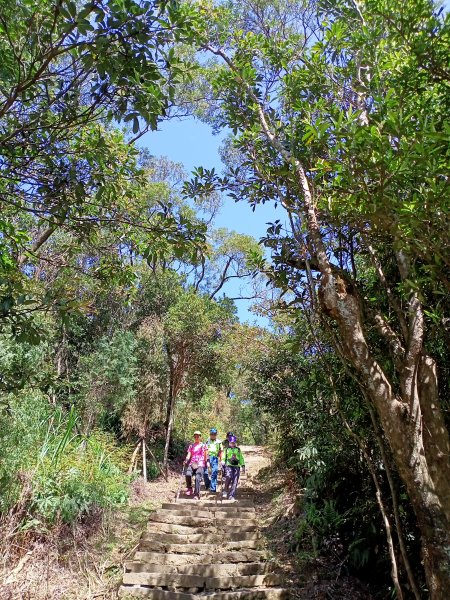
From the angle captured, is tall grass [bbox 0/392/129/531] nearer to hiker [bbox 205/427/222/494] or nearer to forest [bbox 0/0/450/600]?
forest [bbox 0/0/450/600]

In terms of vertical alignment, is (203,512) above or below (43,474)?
below

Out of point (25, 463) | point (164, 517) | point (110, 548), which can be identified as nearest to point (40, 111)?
Result: point (25, 463)

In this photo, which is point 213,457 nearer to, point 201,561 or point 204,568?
point 201,561

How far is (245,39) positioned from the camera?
5254mm

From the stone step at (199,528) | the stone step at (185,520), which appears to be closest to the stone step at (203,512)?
the stone step at (185,520)

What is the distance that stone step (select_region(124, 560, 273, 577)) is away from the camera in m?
5.99

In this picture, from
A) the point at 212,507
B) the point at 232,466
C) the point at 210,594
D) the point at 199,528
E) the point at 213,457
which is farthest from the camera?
the point at 213,457

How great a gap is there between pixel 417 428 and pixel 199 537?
484 cm

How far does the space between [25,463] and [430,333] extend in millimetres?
5596

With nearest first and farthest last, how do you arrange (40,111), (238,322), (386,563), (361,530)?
(40,111) < (386,563) < (361,530) < (238,322)

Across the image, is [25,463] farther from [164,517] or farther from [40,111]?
[40,111]

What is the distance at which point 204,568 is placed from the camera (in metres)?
6.06

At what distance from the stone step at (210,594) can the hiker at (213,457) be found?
4.50 m

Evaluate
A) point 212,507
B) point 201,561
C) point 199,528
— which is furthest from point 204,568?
point 212,507
